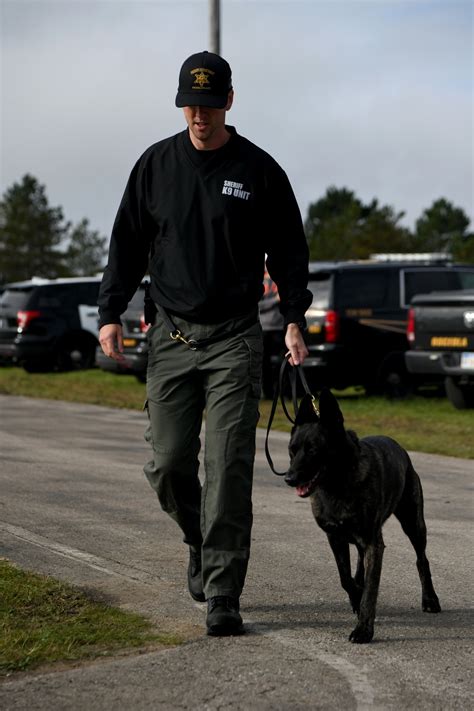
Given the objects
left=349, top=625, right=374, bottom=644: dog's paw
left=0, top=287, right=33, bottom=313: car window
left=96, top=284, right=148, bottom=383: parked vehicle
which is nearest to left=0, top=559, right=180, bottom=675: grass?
left=349, top=625, right=374, bottom=644: dog's paw

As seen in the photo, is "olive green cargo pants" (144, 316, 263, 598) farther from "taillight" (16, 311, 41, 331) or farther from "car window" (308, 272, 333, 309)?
"taillight" (16, 311, 41, 331)

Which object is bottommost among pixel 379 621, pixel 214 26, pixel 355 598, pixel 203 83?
pixel 379 621

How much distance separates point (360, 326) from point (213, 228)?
1278 cm

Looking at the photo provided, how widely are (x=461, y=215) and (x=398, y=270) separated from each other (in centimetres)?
10001

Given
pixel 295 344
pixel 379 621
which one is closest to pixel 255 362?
pixel 295 344

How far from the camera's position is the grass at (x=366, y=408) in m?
13.4

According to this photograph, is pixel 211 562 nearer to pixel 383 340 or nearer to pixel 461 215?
pixel 383 340

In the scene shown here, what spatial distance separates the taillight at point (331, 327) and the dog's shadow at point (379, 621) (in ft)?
39.0

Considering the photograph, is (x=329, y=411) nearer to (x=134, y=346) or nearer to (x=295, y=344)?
(x=295, y=344)

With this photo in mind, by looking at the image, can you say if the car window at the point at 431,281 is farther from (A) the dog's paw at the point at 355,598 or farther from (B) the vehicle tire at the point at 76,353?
(A) the dog's paw at the point at 355,598

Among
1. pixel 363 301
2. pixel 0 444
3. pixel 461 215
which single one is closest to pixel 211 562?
pixel 0 444

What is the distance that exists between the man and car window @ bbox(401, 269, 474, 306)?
524 inches

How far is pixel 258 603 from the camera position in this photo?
19.1ft

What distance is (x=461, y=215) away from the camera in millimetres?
116562
